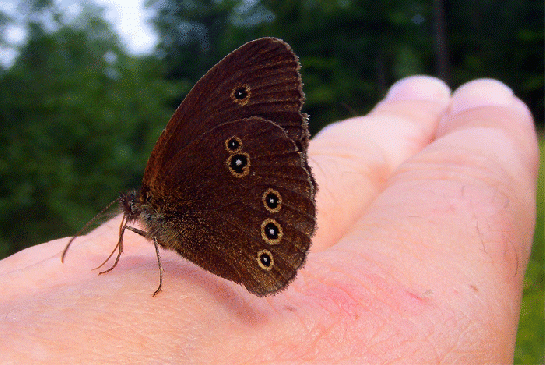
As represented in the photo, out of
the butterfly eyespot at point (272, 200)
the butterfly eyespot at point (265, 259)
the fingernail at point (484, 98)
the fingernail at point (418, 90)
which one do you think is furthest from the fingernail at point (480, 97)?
the butterfly eyespot at point (265, 259)

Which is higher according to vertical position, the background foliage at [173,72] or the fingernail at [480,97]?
the fingernail at [480,97]

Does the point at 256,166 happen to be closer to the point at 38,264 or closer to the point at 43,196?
the point at 38,264

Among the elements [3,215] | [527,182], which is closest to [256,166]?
[527,182]

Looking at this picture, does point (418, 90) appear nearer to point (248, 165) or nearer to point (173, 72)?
point (248, 165)

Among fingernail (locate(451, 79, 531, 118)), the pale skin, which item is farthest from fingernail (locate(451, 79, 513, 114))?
the pale skin

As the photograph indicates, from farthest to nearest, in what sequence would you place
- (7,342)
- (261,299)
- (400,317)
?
1. (261,299)
2. (400,317)
3. (7,342)

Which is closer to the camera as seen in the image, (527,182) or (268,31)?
(527,182)

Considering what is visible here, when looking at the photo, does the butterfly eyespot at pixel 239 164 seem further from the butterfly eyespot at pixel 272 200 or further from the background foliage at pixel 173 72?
the background foliage at pixel 173 72
